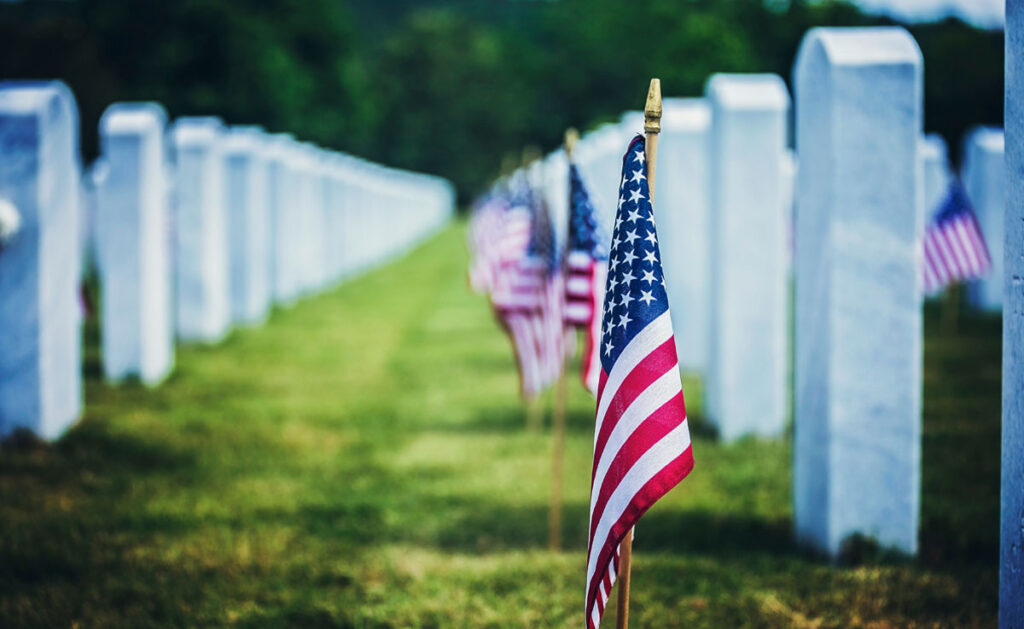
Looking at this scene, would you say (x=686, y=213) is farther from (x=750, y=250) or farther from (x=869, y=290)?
(x=869, y=290)

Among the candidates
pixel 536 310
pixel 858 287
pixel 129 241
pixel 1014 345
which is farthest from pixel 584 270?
pixel 129 241

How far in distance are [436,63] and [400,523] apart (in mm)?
95960

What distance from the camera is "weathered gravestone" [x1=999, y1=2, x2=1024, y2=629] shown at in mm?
3385

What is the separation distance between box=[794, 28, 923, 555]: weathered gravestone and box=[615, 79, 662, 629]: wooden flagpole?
5.74 feet

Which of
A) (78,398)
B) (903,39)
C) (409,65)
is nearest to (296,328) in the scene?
(78,398)

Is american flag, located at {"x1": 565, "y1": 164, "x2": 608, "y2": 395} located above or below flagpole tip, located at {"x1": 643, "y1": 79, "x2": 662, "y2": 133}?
below

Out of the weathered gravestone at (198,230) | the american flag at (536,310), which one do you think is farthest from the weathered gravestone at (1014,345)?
the weathered gravestone at (198,230)

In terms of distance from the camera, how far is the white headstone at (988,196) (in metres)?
15.6

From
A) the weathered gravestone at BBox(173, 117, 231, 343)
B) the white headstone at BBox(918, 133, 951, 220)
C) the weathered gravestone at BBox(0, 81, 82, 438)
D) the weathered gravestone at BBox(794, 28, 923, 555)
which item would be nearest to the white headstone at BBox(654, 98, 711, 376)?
the weathered gravestone at BBox(794, 28, 923, 555)

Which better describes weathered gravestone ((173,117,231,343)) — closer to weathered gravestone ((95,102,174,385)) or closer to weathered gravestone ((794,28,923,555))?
weathered gravestone ((95,102,174,385))

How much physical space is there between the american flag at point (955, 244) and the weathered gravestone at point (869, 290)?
329 inches

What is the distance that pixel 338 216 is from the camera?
25062mm

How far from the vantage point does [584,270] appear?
5.82m

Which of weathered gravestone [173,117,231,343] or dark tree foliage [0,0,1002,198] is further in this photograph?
dark tree foliage [0,0,1002,198]
